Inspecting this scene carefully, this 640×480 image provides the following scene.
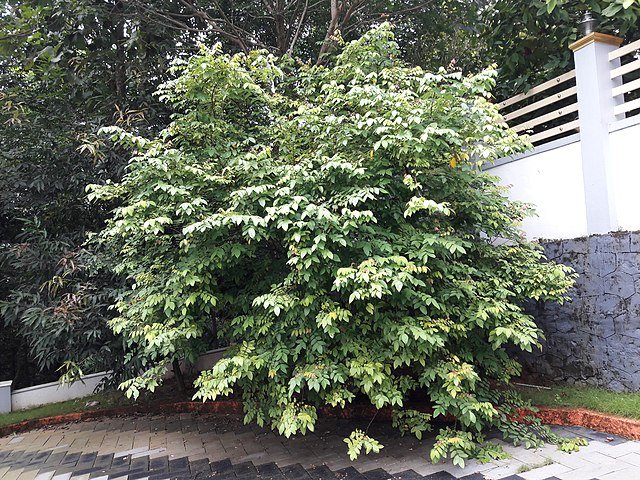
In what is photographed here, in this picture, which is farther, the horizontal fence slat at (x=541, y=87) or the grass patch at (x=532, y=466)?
the horizontal fence slat at (x=541, y=87)

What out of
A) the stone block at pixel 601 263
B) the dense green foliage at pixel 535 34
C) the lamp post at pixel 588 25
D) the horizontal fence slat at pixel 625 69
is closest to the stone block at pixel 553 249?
the stone block at pixel 601 263

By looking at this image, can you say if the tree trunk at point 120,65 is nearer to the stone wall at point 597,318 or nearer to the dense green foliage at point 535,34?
the dense green foliage at point 535,34

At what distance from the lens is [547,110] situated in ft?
18.8

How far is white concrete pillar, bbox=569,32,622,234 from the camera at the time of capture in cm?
404

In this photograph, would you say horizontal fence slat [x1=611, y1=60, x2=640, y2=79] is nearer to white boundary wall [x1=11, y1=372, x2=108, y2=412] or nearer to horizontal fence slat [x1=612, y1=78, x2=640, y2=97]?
horizontal fence slat [x1=612, y1=78, x2=640, y2=97]

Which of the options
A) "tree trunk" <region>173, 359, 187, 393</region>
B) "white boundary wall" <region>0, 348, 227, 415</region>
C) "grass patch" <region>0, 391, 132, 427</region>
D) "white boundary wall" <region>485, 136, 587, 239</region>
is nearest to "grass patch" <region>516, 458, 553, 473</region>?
"white boundary wall" <region>485, 136, 587, 239</region>

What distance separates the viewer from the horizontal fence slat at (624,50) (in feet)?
13.3

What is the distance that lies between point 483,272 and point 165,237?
2647 mm

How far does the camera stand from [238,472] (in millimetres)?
3756

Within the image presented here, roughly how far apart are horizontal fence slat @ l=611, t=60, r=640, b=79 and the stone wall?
1.48 m

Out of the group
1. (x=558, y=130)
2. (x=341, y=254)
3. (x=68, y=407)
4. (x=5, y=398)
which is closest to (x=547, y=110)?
(x=558, y=130)

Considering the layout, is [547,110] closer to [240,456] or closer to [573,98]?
[573,98]

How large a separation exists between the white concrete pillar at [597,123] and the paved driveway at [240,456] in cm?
193

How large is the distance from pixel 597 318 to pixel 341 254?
256 centimetres
